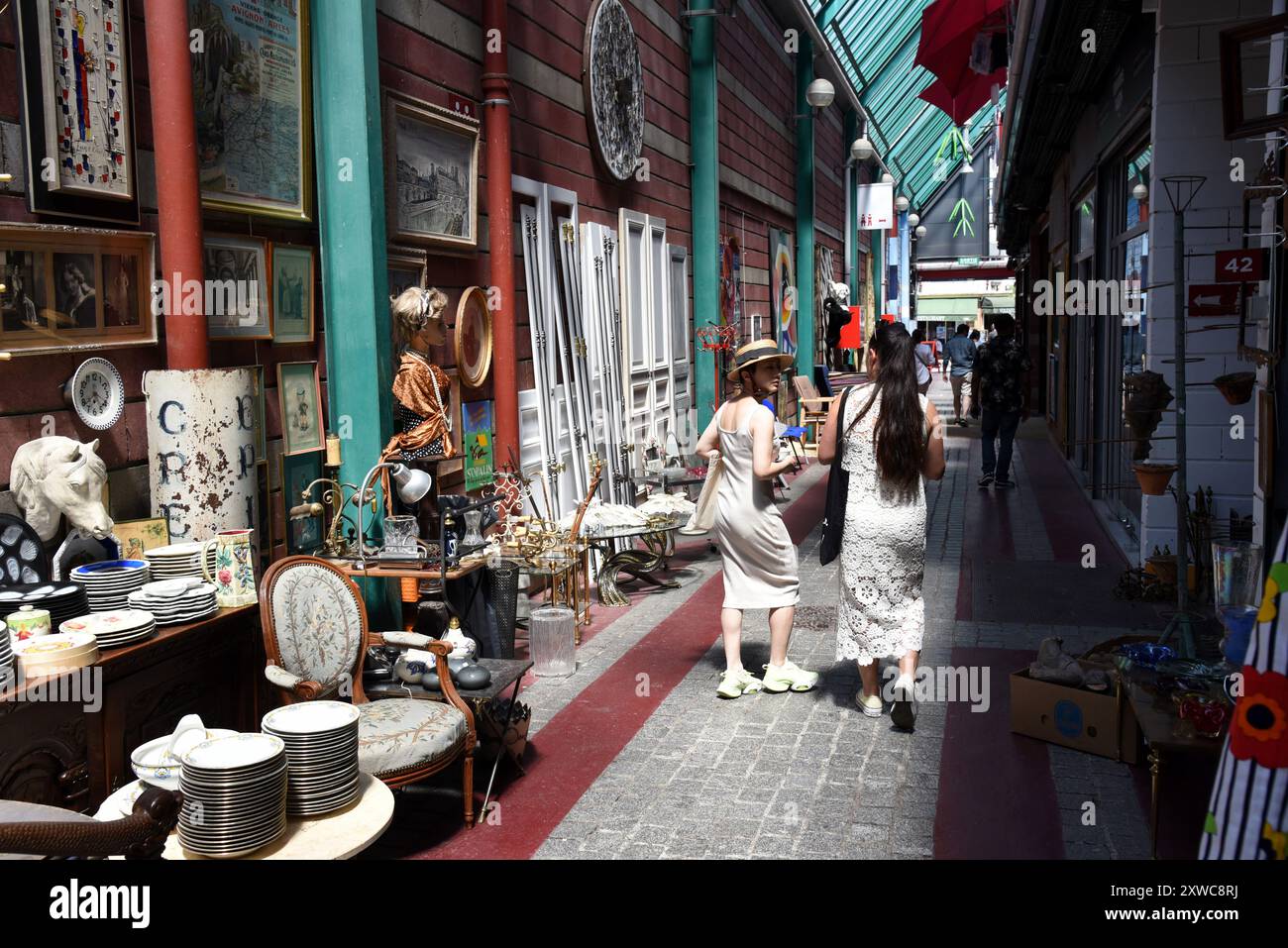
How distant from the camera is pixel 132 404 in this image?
13.1 ft

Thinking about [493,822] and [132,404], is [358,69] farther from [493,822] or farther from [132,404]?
[493,822]

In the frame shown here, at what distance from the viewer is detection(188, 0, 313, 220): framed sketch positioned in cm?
438

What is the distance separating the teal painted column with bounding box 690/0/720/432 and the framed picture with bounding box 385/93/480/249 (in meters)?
5.82

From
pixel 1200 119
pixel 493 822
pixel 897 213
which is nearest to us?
pixel 493 822

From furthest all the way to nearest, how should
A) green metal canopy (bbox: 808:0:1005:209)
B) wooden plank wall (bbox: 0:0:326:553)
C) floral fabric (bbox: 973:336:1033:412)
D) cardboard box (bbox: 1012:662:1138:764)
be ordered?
green metal canopy (bbox: 808:0:1005:209), floral fabric (bbox: 973:336:1033:412), cardboard box (bbox: 1012:662:1138:764), wooden plank wall (bbox: 0:0:326:553)

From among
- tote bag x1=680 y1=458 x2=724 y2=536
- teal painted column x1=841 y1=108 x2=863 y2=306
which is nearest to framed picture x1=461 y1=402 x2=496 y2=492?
tote bag x1=680 y1=458 x2=724 y2=536

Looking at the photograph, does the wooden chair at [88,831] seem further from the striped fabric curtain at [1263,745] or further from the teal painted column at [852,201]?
the teal painted column at [852,201]

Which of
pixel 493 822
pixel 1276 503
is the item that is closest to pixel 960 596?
pixel 1276 503

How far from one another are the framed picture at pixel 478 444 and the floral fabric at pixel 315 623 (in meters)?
2.74

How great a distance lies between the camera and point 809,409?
1747 centimetres

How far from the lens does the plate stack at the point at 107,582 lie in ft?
11.6

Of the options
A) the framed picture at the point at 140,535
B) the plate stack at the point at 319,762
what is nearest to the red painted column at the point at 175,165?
the framed picture at the point at 140,535

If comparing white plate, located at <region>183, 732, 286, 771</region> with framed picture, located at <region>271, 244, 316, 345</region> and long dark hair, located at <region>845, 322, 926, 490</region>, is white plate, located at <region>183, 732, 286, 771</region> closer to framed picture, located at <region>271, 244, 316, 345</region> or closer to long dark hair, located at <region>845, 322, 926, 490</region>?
framed picture, located at <region>271, 244, 316, 345</region>

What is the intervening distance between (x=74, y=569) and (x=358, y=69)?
2.70 meters
